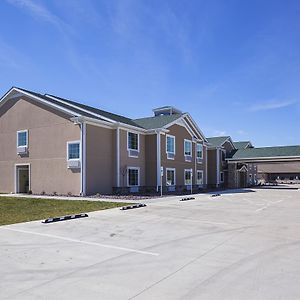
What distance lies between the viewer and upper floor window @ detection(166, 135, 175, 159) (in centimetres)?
3372

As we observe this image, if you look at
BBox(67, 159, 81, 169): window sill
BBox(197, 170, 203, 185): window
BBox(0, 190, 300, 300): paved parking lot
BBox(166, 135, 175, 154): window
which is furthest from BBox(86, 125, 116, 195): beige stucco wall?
BBox(197, 170, 203, 185): window

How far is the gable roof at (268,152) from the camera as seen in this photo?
45562 mm

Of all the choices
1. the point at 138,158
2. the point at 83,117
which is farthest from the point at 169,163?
the point at 83,117

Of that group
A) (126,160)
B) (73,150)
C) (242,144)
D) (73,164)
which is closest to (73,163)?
(73,164)

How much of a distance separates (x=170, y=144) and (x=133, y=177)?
624 cm

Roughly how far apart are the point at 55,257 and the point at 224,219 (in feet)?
25.3

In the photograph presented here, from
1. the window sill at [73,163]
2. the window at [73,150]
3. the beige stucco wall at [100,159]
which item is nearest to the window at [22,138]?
the window at [73,150]

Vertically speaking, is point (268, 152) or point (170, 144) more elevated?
point (170, 144)

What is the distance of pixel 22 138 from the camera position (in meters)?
29.3

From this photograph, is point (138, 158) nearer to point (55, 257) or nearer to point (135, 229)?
point (135, 229)

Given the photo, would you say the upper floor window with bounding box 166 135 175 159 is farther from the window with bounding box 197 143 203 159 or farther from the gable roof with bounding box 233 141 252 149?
the gable roof with bounding box 233 141 252 149

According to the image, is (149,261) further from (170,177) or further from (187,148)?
(187,148)

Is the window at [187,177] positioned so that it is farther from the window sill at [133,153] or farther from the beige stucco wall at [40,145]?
the beige stucco wall at [40,145]

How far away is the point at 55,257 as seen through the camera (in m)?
6.98
